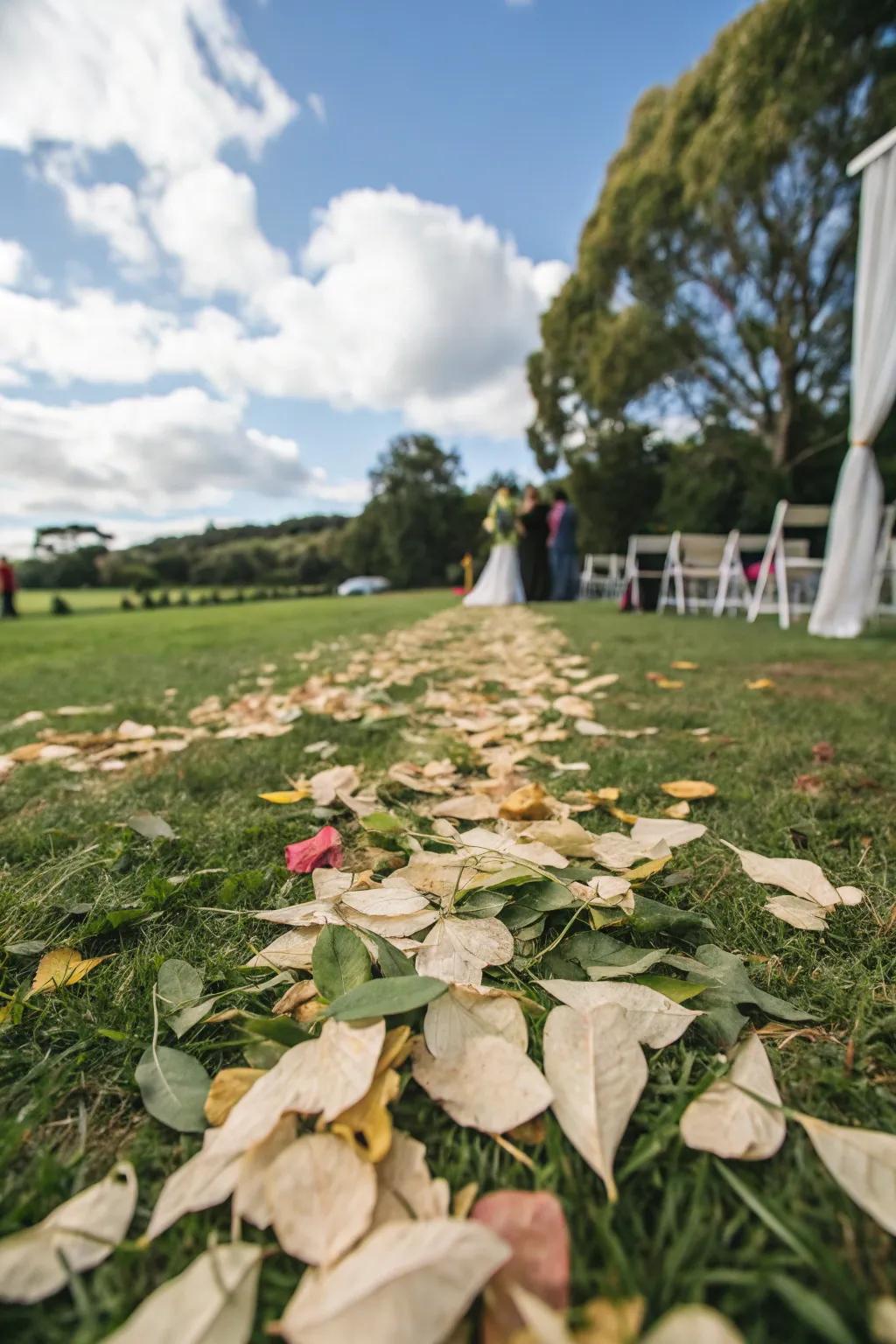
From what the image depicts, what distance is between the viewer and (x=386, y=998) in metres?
0.60

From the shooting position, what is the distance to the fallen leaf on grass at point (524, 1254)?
1.26 feet

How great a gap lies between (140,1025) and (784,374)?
14.0m

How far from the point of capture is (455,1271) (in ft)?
1.27

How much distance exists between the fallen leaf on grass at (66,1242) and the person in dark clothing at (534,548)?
35.7 feet

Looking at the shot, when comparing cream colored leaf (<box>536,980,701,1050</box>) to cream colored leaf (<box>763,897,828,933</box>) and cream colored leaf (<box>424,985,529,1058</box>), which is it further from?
cream colored leaf (<box>763,897,828,933</box>)

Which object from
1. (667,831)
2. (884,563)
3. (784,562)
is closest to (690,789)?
(667,831)

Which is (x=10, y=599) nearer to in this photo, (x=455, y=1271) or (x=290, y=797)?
(x=290, y=797)

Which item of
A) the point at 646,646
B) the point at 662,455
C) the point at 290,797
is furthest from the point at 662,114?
the point at 290,797

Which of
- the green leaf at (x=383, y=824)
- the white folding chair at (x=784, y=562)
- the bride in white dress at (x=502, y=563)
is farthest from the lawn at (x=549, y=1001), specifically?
the bride in white dress at (x=502, y=563)

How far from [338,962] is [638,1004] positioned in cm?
34

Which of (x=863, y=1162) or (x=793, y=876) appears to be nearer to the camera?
(x=863, y=1162)

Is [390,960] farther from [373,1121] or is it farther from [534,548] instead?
[534,548]

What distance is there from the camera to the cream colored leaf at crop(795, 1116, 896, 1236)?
45cm

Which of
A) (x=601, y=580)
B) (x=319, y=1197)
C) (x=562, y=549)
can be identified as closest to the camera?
(x=319, y=1197)
